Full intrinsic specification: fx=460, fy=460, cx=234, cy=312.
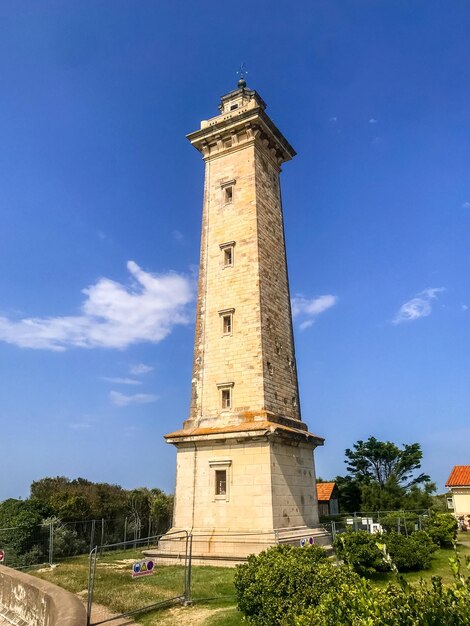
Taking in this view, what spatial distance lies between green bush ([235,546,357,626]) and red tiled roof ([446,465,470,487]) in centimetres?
3159

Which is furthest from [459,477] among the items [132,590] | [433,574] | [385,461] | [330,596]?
[330,596]

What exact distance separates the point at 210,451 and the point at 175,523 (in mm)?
3013

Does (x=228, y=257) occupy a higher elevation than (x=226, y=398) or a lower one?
higher

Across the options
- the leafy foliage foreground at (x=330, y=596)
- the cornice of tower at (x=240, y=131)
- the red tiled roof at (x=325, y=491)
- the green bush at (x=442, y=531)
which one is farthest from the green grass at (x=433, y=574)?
the cornice of tower at (x=240, y=131)

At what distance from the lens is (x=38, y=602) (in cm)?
899

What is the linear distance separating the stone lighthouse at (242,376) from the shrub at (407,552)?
10.8 feet

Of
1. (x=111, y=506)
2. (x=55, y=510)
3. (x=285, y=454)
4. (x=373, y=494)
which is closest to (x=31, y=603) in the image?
(x=285, y=454)

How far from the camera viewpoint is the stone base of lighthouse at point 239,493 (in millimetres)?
15641

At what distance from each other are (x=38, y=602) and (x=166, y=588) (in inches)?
125

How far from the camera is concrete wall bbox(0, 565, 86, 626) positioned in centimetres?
759

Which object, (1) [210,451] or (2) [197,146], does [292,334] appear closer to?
(1) [210,451]

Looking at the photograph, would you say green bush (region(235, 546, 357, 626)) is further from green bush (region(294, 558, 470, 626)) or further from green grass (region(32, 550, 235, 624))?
green bush (region(294, 558, 470, 626))

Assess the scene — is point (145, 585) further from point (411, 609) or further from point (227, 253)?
point (227, 253)

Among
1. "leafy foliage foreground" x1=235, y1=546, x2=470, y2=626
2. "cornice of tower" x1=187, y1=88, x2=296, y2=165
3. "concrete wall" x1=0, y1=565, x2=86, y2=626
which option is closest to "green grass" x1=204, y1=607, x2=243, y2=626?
"leafy foliage foreground" x1=235, y1=546, x2=470, y2=626
